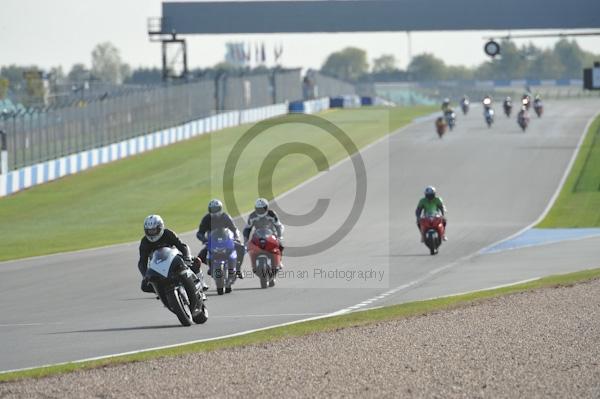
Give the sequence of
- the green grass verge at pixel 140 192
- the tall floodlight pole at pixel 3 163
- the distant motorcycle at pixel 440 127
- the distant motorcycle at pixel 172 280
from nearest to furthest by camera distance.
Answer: the distant motorcycle at pixel 172 280 < the green grass verge at pixel 140 192 < the tall floodlight pole at pixel 3 163 < the distant motorcycle at pixel 440 127

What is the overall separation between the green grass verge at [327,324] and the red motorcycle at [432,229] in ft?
19.6

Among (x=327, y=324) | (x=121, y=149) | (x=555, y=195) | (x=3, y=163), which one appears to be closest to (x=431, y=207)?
(x=327, y=324)

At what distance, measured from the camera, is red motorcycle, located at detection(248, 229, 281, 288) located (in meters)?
22.9

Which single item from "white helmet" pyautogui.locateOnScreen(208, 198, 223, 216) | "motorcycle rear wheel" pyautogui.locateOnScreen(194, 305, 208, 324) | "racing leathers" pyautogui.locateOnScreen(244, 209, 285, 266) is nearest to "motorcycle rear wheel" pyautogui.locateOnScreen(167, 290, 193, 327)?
"motorcycle rear wheel" pyautogui.locateOnScreen(194, 305, 208, 324)

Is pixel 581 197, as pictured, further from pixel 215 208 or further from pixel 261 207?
pixel 215 208

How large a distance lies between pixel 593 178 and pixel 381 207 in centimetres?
1004

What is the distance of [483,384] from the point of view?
1253 centimetres

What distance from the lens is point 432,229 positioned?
29719 mm

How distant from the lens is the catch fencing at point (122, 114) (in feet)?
153

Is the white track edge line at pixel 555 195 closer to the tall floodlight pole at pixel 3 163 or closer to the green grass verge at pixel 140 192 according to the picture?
the green grass verge at pixel 140 192

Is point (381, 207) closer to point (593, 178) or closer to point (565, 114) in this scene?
point (593, 178)

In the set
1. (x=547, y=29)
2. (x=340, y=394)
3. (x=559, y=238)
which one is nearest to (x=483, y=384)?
(x=340, y=394)

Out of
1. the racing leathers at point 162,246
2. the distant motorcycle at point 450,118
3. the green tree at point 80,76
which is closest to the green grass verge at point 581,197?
the distant motorcycle at point 450,118

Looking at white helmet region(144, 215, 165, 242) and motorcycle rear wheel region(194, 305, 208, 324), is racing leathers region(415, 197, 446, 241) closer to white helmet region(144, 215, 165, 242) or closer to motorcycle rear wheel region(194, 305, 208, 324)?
motorcycle rear wheel region(194, 305, 208, 324)
